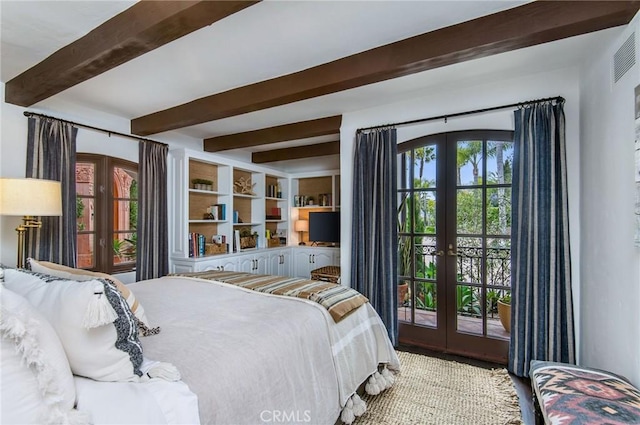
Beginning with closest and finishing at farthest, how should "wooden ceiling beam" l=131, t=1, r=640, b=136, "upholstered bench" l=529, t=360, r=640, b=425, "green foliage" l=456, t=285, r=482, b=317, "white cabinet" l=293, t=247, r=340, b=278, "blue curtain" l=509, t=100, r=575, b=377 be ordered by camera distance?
"upholstered bench" l=529, t=360, r=640, b=425, "wooden ceiling beam" l=131, t=1, r=640, b=136, "blue curtain" l=509, t=100, r=575, b=377, "green foliage" l=456, t=285, r=482, b=317, "white cabinet" l=293, t=247, r=340, b=278

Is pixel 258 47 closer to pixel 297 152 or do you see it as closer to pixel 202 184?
pixel 202 184

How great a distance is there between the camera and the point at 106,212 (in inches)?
135

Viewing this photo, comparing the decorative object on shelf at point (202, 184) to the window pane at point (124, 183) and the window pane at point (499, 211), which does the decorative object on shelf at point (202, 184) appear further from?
the window pane at point (499, 211)

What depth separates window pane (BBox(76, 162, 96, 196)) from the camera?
3211mm

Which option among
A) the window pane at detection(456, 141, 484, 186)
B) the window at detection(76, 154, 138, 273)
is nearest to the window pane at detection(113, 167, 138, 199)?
the window at detection(76, 154, 138, 273)

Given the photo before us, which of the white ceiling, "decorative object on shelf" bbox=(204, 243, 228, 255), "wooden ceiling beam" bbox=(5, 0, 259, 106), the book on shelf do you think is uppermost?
the white ceiling

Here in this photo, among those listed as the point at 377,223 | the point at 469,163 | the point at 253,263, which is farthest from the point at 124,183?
the point at 469,163

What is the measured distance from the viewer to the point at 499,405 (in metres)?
2.13

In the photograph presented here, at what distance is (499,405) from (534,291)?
3.10 feet

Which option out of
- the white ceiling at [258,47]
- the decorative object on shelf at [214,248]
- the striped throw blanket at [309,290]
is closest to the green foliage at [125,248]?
the decorative object on shelf at [214,248]

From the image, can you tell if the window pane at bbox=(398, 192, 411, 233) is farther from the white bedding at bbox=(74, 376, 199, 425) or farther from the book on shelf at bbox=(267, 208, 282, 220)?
the book on shelf at bbox=(267, 208, 282, 220)

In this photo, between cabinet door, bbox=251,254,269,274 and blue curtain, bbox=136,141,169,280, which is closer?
blue curtain, bbox=136,141,169,280

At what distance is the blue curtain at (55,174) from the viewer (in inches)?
107

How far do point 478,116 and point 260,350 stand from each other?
2.74m
